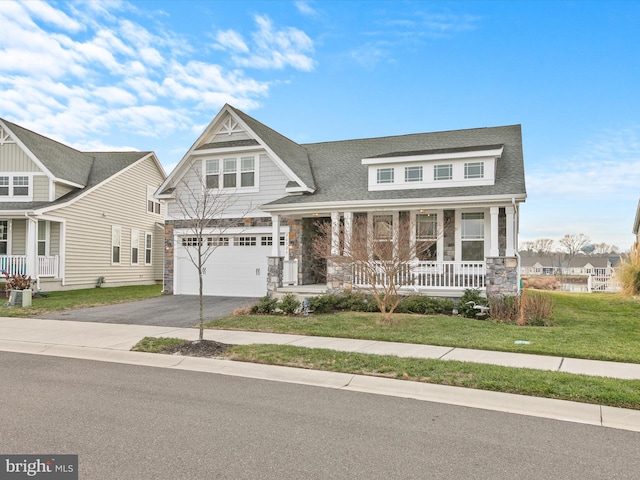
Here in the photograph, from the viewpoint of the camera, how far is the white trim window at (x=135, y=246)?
25062 mm

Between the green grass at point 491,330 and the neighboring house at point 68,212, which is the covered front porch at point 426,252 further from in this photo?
the neighboring house at point 68,212

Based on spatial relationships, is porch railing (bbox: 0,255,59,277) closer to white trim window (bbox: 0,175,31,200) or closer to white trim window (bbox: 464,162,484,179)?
white trim window (bbox: 0,175,31,200)

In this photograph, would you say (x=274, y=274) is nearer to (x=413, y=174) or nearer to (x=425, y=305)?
(x=425, y=305)

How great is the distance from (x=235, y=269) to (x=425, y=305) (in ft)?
27.5

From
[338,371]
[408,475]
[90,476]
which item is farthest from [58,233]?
[408,475]

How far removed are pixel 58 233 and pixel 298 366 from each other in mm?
17766

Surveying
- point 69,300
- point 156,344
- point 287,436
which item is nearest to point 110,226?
point 69,300

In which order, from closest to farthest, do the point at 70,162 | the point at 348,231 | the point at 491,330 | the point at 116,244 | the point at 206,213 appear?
the point at 491,330 → the point at 348,231 → the point at 206,213 → the point at 70,162 → the point at 116,244

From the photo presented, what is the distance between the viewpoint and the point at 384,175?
643 inches

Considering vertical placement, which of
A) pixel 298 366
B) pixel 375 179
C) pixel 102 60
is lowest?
pixel 298 366

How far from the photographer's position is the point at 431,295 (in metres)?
13.9

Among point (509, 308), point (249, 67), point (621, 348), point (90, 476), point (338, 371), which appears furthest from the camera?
point (249, 67)

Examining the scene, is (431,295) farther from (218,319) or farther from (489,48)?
(489,48)

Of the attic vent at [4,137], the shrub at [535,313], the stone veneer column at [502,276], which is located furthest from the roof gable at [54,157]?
the shrub at [535,313]
